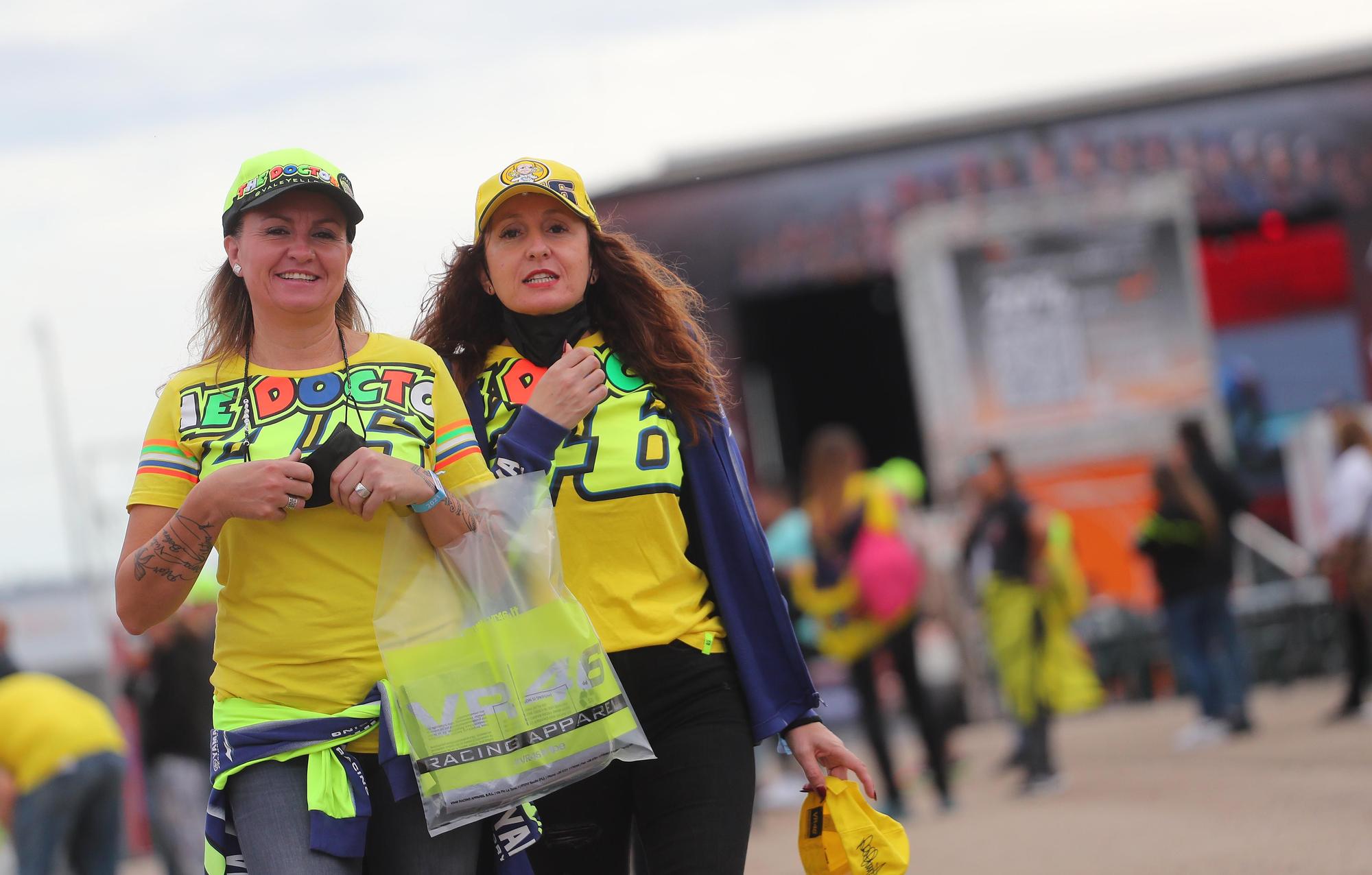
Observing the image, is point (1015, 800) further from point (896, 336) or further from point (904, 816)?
point (896, 336)

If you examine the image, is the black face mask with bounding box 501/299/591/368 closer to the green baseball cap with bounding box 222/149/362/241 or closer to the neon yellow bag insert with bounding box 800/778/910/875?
A: the green baseball cap with bounding box 222/149/362/241

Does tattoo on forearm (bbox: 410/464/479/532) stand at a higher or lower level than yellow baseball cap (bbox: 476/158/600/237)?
lower

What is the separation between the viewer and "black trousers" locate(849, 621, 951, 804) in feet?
32.9

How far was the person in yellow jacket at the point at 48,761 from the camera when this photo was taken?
7.95 m

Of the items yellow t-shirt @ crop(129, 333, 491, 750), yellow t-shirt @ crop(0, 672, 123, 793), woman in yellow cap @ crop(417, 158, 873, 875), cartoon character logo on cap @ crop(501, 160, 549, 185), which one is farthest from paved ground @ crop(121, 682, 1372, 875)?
yellow t-shirt @ crop(129, 333, 491, 750)

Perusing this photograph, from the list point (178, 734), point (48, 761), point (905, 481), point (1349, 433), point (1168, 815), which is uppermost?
point (1349, 433)

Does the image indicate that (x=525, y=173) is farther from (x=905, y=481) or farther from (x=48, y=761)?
(x=905, y=481)

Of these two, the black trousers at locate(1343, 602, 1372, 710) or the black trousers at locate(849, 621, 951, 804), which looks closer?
the black trousers at locate(849, 621, 951, 804)

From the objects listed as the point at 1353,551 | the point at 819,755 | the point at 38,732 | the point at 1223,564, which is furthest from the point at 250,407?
the point at 1353,551

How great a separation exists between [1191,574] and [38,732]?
300 inches

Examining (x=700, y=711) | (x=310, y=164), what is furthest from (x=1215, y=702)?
(x=310, y=164)

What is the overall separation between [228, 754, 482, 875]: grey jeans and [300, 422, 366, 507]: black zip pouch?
1.59ft

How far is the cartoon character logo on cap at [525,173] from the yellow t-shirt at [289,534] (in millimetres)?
633

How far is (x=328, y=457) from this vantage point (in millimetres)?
2871
